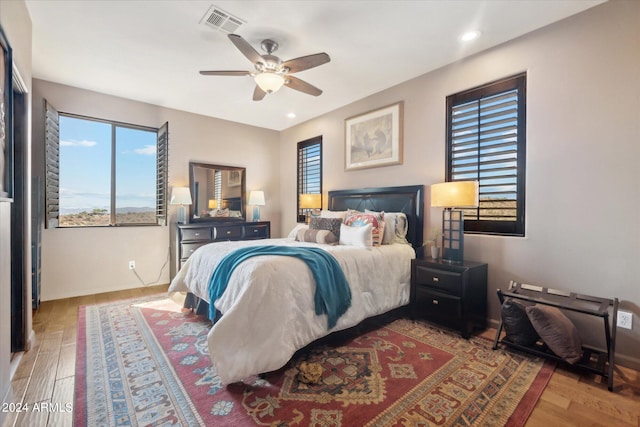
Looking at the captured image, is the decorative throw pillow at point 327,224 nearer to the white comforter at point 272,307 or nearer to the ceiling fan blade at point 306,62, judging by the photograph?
the white comforter at point 272,307

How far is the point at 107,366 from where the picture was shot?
2.10 metres

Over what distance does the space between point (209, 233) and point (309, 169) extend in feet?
6.48

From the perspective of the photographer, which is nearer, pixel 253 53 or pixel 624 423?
pixel 624 423

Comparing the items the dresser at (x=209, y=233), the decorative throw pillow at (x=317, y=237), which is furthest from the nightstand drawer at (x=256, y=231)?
the decorative throw pillow at (x=317, y=237)

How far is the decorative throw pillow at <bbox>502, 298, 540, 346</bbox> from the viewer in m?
2.25

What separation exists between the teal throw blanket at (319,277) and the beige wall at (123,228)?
2.48 meters

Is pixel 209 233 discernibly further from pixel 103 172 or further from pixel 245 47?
pixel 245 47

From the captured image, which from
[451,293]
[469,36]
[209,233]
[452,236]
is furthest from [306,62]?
[209,233]

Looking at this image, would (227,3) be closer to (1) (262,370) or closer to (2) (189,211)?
(1) (262,370)

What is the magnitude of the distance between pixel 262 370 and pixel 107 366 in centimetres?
121

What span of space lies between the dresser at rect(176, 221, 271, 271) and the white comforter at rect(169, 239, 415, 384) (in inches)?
65.3

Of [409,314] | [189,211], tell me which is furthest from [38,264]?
[409,314]

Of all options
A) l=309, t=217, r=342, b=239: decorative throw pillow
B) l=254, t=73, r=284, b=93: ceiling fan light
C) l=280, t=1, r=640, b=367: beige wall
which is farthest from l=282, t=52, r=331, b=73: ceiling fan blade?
l=309, t=217, r=342, b=239: decorative throw pillow

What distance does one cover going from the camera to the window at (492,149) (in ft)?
8.83
